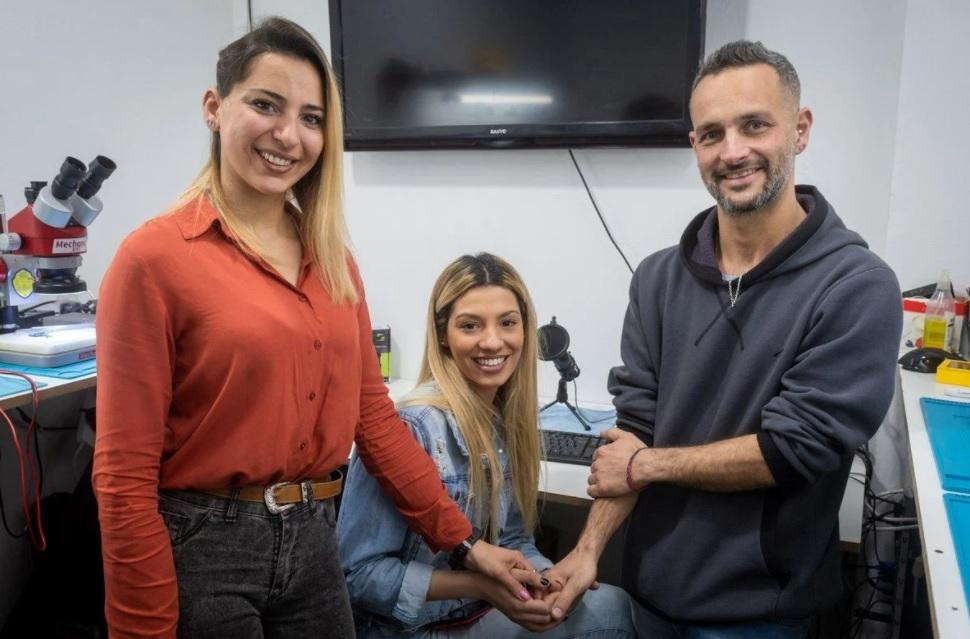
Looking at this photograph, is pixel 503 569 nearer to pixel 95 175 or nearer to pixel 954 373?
pixel 954 373

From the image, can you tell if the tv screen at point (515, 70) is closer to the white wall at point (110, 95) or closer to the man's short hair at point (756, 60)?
the white wall at point (110, 95)

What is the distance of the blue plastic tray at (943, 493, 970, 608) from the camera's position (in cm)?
107

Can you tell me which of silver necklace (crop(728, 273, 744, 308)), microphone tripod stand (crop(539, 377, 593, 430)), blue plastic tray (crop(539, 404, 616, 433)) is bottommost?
blue plastic tray (crop(539, 404, 616, 433))

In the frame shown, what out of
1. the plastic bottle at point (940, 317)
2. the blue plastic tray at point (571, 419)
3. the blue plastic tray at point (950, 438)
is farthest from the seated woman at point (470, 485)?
the plastic bottle at point (940, 317)

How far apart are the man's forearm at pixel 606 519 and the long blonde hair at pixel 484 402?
0.22 metres

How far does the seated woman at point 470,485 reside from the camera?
1.47 meters

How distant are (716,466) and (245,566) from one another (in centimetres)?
80

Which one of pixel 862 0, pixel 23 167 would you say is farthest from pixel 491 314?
pixel 23 167

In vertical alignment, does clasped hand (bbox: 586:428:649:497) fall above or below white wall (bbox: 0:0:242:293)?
below

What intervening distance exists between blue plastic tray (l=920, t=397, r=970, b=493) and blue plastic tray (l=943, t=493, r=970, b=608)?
52mm

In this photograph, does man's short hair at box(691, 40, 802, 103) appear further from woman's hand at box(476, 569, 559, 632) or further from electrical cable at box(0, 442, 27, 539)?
electrical cable at box(0, 442, 27, 539)

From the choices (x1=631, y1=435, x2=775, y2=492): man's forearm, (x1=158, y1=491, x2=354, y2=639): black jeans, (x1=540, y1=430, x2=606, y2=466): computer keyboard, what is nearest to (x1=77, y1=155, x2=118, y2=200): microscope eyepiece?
(x1=158, y1=491, x2=354, y2=639): black jeans

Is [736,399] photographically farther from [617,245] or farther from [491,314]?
[617,245]

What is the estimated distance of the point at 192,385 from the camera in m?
1.09
